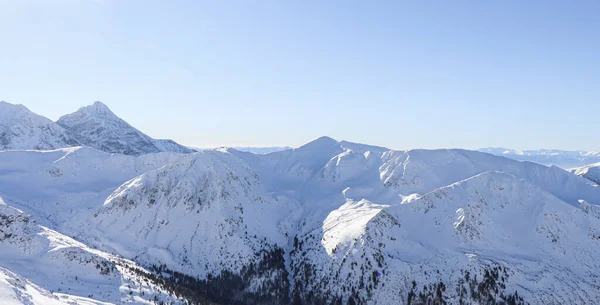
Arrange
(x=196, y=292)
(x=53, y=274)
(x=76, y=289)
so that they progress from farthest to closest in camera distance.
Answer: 1. (x=196, y=292)
2. (x=53, y=274)
3. (x=76, y=289)

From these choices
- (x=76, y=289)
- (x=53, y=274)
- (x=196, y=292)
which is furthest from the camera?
(x=196, y=292)

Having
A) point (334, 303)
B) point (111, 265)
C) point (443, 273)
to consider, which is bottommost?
point (334, 303)

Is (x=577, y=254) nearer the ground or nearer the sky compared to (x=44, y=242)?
nearer the ground

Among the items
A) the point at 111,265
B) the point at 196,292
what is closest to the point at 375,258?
the point at 196,292

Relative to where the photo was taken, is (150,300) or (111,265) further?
(111,265)

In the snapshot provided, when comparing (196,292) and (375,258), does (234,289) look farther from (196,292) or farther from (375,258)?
(375,258)

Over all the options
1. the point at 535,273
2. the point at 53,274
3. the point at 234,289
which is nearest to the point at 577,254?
the point at 535,273

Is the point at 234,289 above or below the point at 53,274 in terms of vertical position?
below

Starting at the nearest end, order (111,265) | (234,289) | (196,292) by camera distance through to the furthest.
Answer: (111,265), (196,292), (234,289)

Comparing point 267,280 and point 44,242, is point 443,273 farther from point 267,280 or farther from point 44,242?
point 44,242
